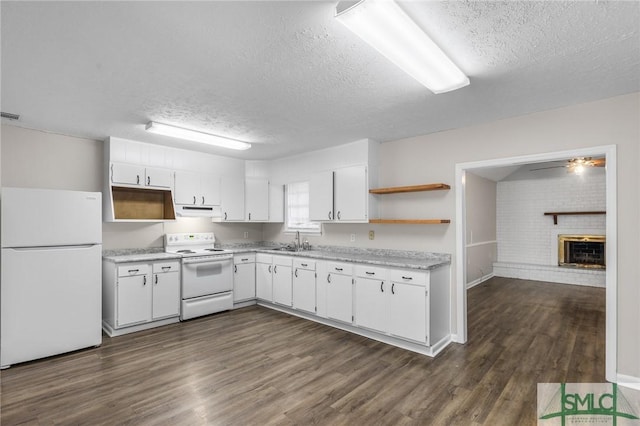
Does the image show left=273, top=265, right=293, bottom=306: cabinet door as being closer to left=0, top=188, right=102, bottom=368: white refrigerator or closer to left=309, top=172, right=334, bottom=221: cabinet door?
left=309, top=172, right=334, bottom=221: cabinet door

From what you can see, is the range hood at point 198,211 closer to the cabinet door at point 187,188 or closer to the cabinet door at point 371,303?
the cabinet door at point 187,188

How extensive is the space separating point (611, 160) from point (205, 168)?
16.7 ft

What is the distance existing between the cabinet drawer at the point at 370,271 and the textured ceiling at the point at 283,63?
173 centimetres

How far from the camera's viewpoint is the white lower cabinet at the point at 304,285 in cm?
451

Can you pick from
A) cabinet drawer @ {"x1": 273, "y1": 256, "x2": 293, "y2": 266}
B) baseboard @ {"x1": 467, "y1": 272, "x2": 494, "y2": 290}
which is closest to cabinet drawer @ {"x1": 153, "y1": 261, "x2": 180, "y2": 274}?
cabinet drawer @ {"x1": 273, "y1": 256, "x2": 293, "y2": 266}

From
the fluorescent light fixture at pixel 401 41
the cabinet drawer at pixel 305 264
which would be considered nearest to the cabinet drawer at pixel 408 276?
the cabinet drawer at pixel 305 264

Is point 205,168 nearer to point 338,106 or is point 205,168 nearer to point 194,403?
point 338,106

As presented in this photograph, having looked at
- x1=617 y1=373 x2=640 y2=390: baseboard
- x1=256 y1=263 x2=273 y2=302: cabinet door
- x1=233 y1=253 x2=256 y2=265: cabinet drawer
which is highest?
x1=233 y1=253 x2=256 y2=265: cabinet drawer

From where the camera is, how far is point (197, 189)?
5.06 m

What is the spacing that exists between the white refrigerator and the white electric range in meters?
1.10

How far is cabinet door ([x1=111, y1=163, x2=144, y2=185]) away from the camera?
167 inches

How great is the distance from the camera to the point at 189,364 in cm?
317

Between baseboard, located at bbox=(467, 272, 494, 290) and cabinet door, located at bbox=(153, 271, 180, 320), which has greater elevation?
cabinet door, located at bbox=(153, 271, 180, 320)

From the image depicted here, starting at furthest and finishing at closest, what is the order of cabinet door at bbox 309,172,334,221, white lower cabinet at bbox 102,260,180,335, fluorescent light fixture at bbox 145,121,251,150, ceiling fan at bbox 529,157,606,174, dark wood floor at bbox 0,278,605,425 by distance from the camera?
ceiling fan at bbox 529,157,606,174 < cabinet door at bbox 309,172,334,221 < white lower cabinet at bbox 102,260,180,335 < fluorescent light fixture at bbox 145,121,251,150 < dark wood floor at bbox 0,278,605,425
